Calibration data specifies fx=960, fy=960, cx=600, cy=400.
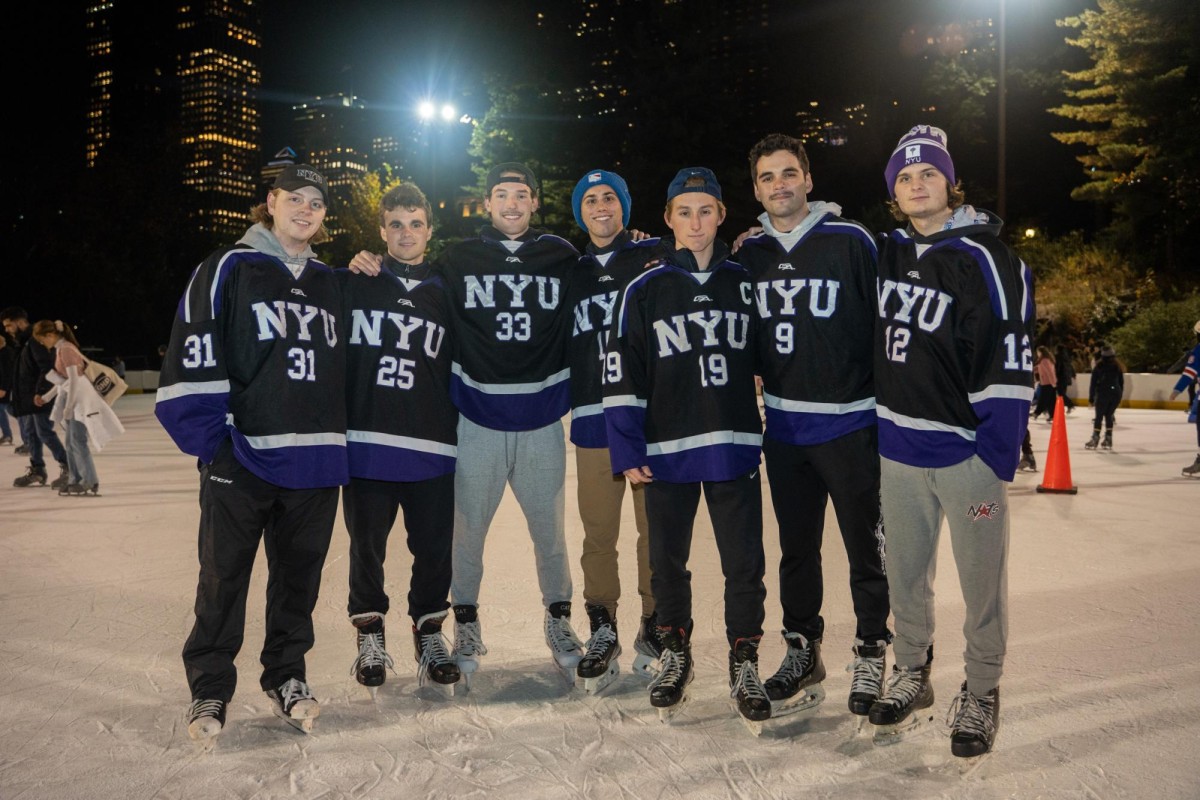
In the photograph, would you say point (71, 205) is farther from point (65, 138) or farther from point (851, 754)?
point (851, 754)

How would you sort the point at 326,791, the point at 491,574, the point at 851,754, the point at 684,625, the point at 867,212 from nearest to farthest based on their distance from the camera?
the point at 326,791, the point at 851,754, the point at 684,625, the point at 491,574, the point at 867,212

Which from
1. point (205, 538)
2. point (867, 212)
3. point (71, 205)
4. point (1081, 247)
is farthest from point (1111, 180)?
point (71, 205)

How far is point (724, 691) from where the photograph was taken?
399 centimetres

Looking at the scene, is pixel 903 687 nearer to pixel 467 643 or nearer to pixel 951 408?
pixel 951 408

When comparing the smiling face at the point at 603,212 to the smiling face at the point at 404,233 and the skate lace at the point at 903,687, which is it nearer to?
the smiling face at the point at 404,233

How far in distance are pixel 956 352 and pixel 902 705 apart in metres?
1.30

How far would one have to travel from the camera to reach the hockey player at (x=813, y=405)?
3672 mm

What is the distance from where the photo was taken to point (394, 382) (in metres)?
4.07

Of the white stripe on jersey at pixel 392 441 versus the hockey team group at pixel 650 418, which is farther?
the white stripe on jersey at pixel 392 441

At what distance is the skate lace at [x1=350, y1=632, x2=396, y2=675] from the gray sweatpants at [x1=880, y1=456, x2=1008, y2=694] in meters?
2.11

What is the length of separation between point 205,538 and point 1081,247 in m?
35.4

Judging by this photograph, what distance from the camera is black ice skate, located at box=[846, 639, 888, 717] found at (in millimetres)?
3615

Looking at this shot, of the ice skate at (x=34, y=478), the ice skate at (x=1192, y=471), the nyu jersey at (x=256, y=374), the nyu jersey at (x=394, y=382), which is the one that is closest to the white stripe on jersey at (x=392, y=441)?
the nyu jersey at (x=394, y=382)

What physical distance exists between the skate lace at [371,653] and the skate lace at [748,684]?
1471 mm
